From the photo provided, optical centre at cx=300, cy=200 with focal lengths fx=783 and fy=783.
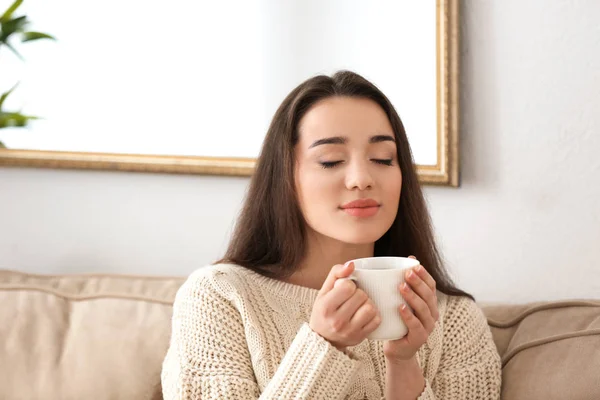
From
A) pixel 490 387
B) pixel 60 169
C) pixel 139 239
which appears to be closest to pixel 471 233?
pixel 490 387

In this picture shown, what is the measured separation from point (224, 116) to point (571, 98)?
787 millimetres

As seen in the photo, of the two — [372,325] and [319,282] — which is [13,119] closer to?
[319,282]

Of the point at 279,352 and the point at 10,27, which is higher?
the point at 10,27

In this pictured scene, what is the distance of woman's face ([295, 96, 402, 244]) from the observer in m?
1.25

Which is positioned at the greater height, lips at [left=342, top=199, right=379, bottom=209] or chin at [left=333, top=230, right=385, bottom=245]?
lips at [left=342, top=199, right=379, bottom=209]

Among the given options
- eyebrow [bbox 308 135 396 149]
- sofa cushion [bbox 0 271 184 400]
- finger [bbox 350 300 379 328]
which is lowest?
sofa cushion [bbox 0 271 184 400]

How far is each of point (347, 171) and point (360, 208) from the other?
0.06m

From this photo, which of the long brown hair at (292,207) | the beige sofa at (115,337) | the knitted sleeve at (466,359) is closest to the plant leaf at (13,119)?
the beige sofa at (115,337)

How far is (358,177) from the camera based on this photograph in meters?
1.24

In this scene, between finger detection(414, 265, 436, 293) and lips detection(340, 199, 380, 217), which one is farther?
lips detection(340, 199, 380, 217)

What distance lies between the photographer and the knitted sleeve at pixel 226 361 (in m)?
1.10

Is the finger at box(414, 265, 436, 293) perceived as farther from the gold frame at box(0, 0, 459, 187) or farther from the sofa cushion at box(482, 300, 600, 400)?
the gold frame at box(0, 0, 459, 187)

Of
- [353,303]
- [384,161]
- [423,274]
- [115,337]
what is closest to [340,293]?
[353,303]

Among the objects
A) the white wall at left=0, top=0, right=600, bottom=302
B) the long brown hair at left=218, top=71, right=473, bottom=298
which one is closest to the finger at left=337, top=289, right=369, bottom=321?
the long brown hair at left=218, top=71, right=473, bottom=298
